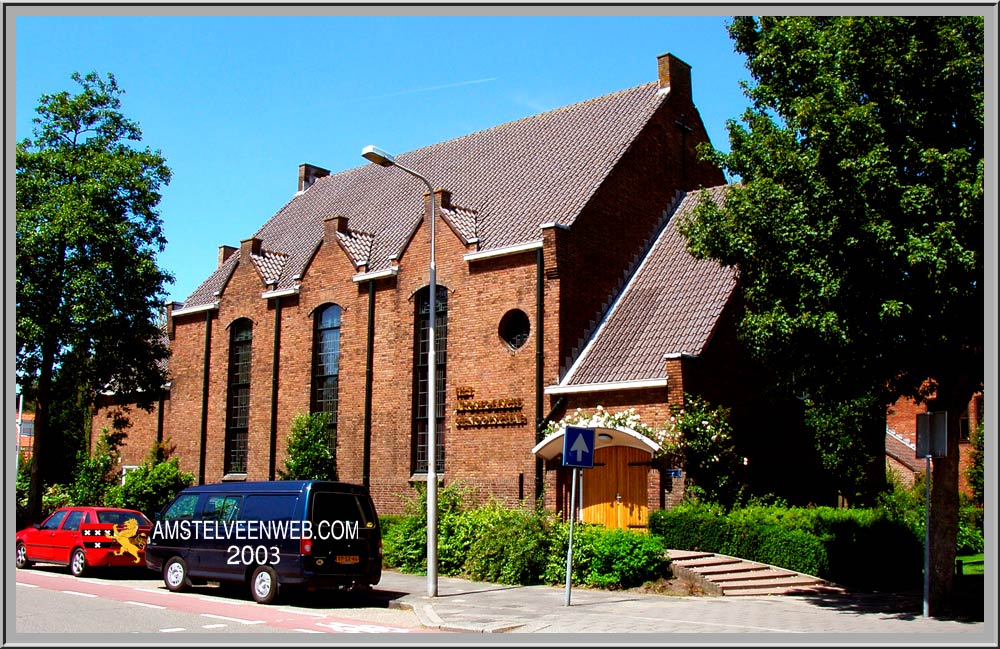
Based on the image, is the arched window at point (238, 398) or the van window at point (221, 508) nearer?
the van window at point (221, 508)

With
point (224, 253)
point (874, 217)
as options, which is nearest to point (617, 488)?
point (874, 217)

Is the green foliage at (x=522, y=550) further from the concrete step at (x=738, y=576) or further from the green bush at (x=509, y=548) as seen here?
the concrete step at (x=738, y=576)

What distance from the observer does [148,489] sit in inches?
1177

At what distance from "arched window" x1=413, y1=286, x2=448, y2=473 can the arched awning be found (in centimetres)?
398

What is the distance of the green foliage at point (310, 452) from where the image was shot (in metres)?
28.0

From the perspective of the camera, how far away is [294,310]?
31609 millimetres

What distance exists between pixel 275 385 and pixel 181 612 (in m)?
16.8

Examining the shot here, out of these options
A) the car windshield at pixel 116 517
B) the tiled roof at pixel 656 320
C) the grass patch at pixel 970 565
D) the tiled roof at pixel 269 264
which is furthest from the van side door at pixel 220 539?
the tiled roof at pixel 269 264

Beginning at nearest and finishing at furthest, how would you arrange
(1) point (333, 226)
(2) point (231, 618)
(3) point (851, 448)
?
(2) point (231, 618)
(3) point (851, 448)
(1) point (333, 226)

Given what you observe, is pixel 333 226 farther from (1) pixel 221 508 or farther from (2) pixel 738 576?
(2) pixel 738 576

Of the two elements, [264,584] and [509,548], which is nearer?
[264,584]

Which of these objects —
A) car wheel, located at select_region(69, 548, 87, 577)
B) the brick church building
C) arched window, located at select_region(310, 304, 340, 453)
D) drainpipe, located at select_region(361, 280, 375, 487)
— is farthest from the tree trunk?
arched window, located at select_region(310, 304, 340, 453)

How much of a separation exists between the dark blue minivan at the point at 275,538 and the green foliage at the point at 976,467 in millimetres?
25121

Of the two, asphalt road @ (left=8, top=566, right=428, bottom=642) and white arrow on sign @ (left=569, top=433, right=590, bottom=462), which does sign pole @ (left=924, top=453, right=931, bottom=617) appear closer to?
white arrow on sign @ (left=569, top=433, right=590, bottom=462)
